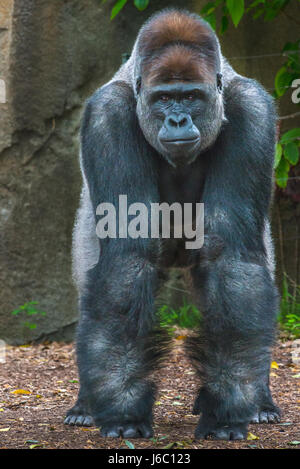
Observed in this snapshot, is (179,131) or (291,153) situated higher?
(291,153)

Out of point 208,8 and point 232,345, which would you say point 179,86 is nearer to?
point 232,345

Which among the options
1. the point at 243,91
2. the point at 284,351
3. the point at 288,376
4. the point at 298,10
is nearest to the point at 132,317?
the point at 243,91

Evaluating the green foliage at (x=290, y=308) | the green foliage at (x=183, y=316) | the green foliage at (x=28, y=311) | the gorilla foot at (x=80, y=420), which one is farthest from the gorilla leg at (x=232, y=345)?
the green foliage at (x=28, y=311)

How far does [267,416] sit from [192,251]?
793mm

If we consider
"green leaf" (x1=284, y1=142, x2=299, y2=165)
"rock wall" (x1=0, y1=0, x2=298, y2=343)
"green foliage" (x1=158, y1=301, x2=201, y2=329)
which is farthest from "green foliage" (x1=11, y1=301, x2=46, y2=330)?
"green leaf" (x1=284, y1=142, x2=299, y2=165)

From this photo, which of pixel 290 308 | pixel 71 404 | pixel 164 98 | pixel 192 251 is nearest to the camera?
pixel 164 98

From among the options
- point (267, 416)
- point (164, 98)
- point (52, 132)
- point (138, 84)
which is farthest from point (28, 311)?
point (164, 98)

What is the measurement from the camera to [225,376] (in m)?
2.60

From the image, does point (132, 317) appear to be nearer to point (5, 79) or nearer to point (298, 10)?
point (5, 79)

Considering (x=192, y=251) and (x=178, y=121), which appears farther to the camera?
(x=192, y=251)

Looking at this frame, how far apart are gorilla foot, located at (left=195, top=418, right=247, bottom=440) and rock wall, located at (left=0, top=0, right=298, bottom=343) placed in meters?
2.99

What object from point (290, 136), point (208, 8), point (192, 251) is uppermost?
point (208, 8)

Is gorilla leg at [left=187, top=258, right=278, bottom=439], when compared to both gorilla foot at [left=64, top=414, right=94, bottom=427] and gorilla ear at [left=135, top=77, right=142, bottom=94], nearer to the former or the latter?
gorilla foot at [left=64, top=414, right=94, bottom=427]

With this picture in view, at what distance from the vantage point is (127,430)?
8.49 ft
